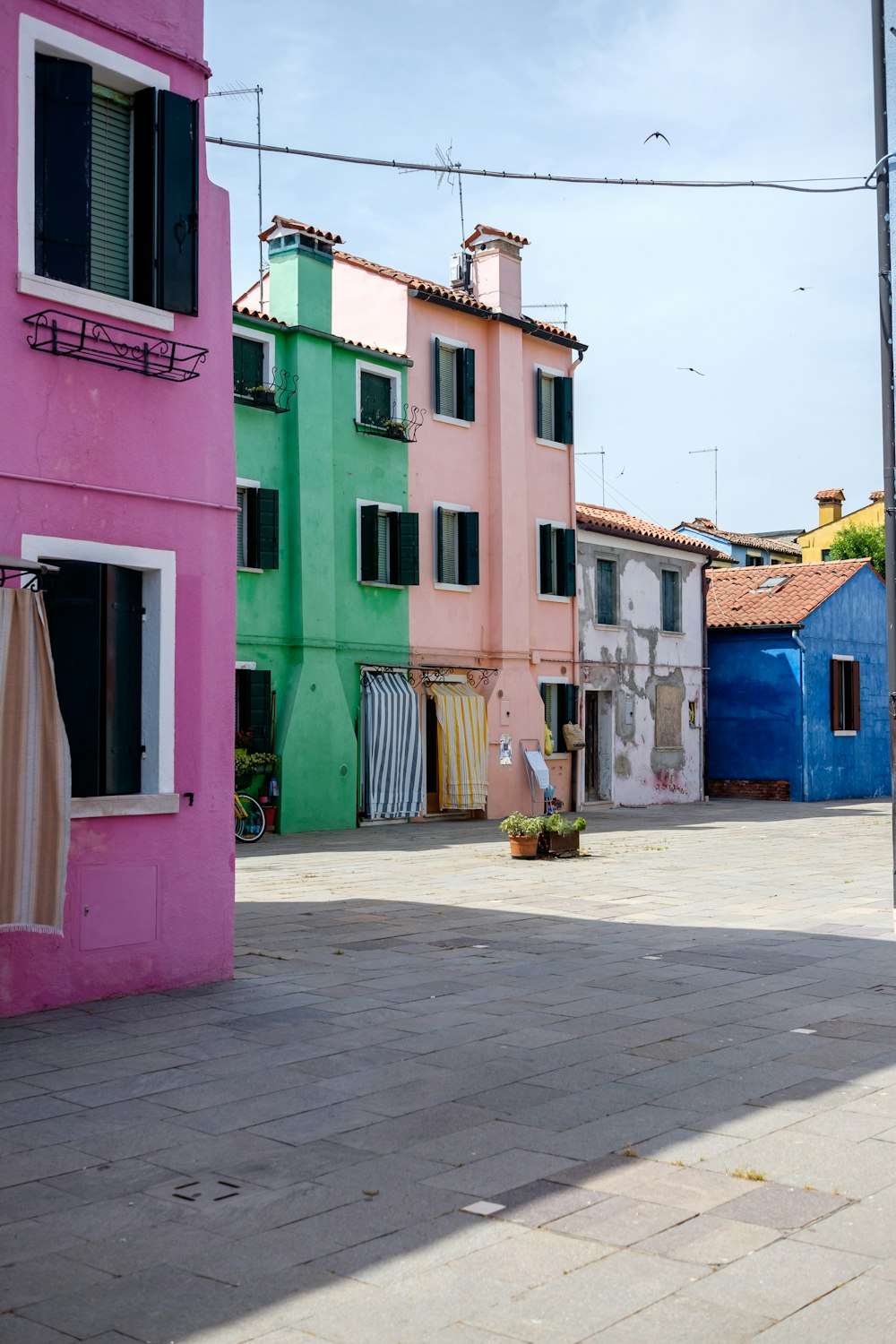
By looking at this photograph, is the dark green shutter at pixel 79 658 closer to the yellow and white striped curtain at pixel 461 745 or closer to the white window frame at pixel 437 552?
the yellow and white striped curtain at pixel 461 745

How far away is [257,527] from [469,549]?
5.11m

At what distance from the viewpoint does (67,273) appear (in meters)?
8.16

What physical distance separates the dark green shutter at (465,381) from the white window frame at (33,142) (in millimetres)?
17017

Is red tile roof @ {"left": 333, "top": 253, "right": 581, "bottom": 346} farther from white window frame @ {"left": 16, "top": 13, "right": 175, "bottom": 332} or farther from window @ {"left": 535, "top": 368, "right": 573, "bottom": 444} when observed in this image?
white window frame @ {"left": 16, "top": 13, "right": 175, "bottom": 332}

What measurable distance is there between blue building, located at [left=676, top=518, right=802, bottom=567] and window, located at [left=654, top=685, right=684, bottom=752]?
39.5ft

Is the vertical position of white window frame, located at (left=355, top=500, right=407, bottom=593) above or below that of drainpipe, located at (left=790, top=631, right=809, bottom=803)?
above

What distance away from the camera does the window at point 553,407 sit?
1072 inches

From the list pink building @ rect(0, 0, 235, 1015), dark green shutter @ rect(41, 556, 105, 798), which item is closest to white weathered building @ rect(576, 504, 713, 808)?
pink building @ rect(0, 0, 235, 1015)

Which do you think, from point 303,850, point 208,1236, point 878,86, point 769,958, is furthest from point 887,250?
point 303,850

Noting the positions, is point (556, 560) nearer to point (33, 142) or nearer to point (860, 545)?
point (33, 142)

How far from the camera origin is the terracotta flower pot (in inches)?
675

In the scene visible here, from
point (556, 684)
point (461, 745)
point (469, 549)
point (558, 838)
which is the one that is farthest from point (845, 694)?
point (558, 838)

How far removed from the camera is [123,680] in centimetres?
844

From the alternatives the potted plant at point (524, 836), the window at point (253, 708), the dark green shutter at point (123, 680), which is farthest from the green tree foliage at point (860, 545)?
the dark green shutter at point (123, 680)
